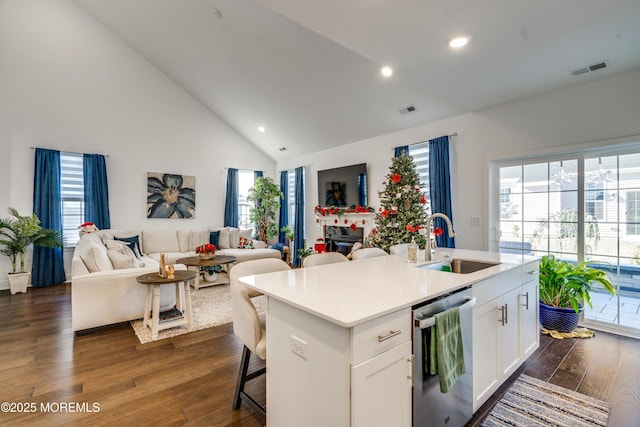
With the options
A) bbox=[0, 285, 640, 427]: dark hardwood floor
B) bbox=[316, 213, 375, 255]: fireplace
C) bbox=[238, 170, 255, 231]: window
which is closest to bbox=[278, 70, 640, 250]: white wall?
bbox=[316, 213, 375, 255]: fireplace

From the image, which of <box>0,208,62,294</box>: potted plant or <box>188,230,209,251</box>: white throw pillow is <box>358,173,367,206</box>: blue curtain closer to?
<box>188,230,209,251</box>: white throw pillow

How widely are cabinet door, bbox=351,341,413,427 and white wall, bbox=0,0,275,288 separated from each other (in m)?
6.50

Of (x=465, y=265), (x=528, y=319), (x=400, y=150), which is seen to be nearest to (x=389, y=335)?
(x=465, y=265)

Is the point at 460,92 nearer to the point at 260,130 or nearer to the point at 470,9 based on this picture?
the point at 470,9

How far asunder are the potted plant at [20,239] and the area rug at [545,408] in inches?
251

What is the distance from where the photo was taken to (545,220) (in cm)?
371

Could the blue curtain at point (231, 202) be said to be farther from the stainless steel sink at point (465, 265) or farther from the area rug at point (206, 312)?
the stainless steel sink at point (465, 265)

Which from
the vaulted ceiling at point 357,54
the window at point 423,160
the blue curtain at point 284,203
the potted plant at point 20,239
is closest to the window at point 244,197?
the blue curtain at point 284,203

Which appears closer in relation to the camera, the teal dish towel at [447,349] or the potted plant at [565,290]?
the teal dish towel at [447,349]

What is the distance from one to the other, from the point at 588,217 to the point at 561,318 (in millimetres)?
1203

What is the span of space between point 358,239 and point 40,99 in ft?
20.7

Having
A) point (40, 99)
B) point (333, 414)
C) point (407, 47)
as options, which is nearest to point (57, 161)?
point (40, 99)

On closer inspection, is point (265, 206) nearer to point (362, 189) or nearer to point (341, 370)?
point (362, 189)

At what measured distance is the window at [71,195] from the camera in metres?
5.49
